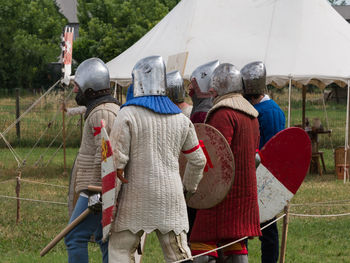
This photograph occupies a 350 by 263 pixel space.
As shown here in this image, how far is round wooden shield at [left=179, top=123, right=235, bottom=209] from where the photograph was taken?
420 cm

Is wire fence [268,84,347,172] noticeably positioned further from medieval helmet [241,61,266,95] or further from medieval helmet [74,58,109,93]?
medieval helmet [74,58,109,93]

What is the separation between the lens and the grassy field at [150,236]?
6.04 m

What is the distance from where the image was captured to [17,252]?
6148 millimetres

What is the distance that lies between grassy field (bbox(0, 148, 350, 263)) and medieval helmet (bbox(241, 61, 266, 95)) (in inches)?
61.2

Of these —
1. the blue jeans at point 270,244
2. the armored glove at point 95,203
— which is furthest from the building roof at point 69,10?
the armored glove at point 95,203

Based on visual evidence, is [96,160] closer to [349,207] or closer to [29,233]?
[29,233]

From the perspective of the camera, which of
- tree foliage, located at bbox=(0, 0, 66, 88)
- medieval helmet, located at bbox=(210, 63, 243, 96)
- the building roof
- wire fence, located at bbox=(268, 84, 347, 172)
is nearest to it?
medieval helmet, located at bbox=(210, 63, 243, 96)

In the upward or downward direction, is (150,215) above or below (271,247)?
above

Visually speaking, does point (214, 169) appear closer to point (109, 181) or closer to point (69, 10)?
point (109, 181)

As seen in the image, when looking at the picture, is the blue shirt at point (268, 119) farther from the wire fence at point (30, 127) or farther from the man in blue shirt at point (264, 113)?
the wire fence at point (30, 127)

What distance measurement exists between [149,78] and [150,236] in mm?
3285

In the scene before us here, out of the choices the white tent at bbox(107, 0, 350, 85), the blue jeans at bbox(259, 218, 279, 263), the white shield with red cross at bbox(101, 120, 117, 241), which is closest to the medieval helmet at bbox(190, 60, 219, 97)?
the blue jeans at bbox(259, 218, 279, 263)

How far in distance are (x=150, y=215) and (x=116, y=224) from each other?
0.62ft

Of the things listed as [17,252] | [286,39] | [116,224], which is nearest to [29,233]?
[17,252]
